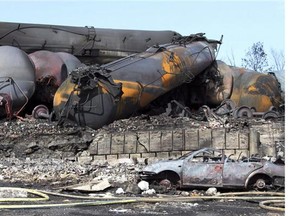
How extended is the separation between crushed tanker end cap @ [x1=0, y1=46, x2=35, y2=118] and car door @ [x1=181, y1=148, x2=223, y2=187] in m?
6.06

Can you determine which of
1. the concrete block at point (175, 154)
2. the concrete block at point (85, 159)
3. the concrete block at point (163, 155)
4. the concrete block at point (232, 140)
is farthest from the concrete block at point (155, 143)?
the concrete block at point (232, 140)

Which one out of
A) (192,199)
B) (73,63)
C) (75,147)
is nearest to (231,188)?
(192,199)

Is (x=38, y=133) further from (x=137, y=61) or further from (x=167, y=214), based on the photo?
(x=167, y=214)

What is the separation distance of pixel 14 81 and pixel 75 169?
479cm

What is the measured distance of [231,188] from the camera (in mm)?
9438

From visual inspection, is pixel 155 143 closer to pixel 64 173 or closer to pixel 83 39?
pixel 64 173

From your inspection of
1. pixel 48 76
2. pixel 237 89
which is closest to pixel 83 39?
pixel 48 76

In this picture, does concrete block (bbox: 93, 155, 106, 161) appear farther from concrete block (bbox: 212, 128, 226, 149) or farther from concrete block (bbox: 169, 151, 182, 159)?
concrete block (bbox: 212, 128, 226, 149)

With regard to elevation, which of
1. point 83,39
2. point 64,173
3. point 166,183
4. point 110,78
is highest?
point 83,39

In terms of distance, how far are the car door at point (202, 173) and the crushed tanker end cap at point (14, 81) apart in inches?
239

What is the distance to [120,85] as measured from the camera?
12.7 m

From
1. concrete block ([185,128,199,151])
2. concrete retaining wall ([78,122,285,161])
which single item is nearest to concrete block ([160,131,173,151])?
concrete retaining wall ([78,122,285,161])

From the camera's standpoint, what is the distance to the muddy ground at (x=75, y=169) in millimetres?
7488

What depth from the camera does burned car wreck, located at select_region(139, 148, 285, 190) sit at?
9.33m
